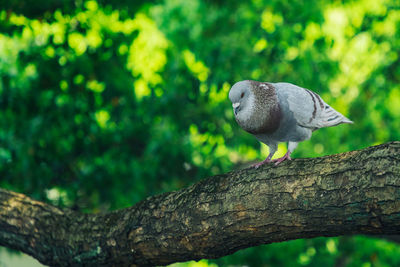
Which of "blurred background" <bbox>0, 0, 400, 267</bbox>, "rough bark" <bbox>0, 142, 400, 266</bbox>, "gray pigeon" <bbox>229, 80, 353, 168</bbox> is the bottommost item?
"rough bark" <bbox>0, 142, 400, 266</bbox>

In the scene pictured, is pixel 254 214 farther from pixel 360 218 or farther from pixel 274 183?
pixel 360 218

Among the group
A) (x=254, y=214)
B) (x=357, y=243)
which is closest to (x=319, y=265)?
(x=357, y=243)

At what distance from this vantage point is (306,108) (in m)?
2.67

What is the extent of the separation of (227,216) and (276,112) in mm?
729

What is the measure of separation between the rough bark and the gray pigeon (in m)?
0.38

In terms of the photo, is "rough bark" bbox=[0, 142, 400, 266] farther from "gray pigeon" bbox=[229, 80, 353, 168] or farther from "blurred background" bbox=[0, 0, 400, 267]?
"blurred background" bbox=[0, 0, 400, 267]

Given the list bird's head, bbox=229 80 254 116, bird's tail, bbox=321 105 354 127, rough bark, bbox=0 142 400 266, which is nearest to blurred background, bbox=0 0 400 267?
rough bark, bbox=0 142 400 266

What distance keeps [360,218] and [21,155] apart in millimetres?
2820

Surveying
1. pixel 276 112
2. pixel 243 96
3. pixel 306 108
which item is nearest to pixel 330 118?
A: pixel 306 108

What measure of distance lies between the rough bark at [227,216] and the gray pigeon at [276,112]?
38 cm

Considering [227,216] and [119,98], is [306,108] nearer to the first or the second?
[227,216]

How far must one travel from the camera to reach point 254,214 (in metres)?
2.04

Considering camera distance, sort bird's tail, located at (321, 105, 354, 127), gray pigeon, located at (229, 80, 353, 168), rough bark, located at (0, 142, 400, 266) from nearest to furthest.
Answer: rough bark, located at (0, 142, 400, 266), gray pigeon, located at (229, 80, 353, 168), bird's tail, located at (321, 105, 354, 127)

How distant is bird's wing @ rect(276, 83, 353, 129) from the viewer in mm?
2637
